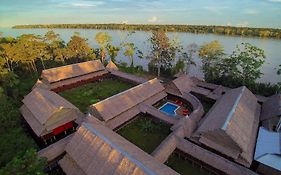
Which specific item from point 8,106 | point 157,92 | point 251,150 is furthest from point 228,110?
point 8,106

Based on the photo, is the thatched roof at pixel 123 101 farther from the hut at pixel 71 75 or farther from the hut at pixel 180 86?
the hut at pixel 71 75

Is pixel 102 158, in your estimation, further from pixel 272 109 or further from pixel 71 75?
pixel 71 75

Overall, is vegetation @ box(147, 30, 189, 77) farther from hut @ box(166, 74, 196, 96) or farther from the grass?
the grass

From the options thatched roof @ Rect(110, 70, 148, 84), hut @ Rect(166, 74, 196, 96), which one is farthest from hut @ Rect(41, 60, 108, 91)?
hut @ Rect(166, 74, 196, 96)

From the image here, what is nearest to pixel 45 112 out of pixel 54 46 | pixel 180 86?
pixel 180 86

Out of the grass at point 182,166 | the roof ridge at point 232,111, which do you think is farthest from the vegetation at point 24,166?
the roof ridge at point 232,111

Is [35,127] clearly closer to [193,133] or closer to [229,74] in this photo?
[193,133]
